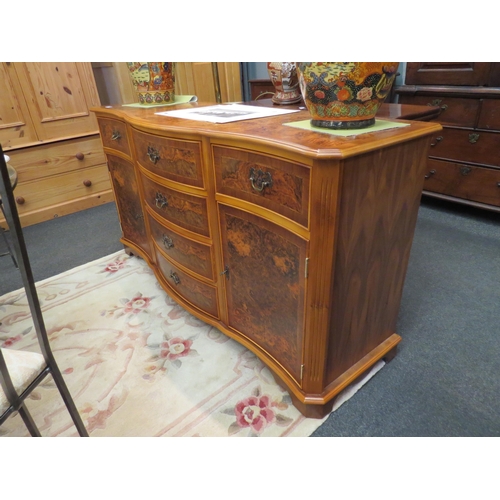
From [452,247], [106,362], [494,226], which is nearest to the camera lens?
[106,362]

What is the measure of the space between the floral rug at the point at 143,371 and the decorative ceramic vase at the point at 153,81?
2.94 feet

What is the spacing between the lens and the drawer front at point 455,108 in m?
2.01

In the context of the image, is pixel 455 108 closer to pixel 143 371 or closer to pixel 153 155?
pixel 153 155

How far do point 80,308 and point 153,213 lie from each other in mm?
597

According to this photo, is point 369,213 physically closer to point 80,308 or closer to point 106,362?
point 106,362

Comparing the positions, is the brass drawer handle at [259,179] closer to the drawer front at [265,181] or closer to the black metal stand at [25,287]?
the drawer front at [265,181]

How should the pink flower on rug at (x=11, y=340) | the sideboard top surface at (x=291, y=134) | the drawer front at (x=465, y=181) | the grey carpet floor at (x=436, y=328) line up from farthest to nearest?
1. the drawer front at (x=465, y=181)
2. the pink flower on rug at (x=11, y=340)
3. the grey carpet floor at (x=436, y=328)
4. the sideboard top surface at (x=291, y=134)

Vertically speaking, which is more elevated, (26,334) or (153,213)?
(153,213)

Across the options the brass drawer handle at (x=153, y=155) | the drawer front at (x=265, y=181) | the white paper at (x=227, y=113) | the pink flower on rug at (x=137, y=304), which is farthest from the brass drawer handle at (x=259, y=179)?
the pink flower on rug at (x=137, y=304)

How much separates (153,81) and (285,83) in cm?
60

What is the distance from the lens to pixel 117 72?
2.85 meters

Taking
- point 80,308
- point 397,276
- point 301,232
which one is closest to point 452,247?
point 397,276

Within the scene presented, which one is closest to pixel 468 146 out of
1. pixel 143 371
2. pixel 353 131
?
pixel 353 131

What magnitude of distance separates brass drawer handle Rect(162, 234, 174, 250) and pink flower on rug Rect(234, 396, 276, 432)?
25.0 inches
